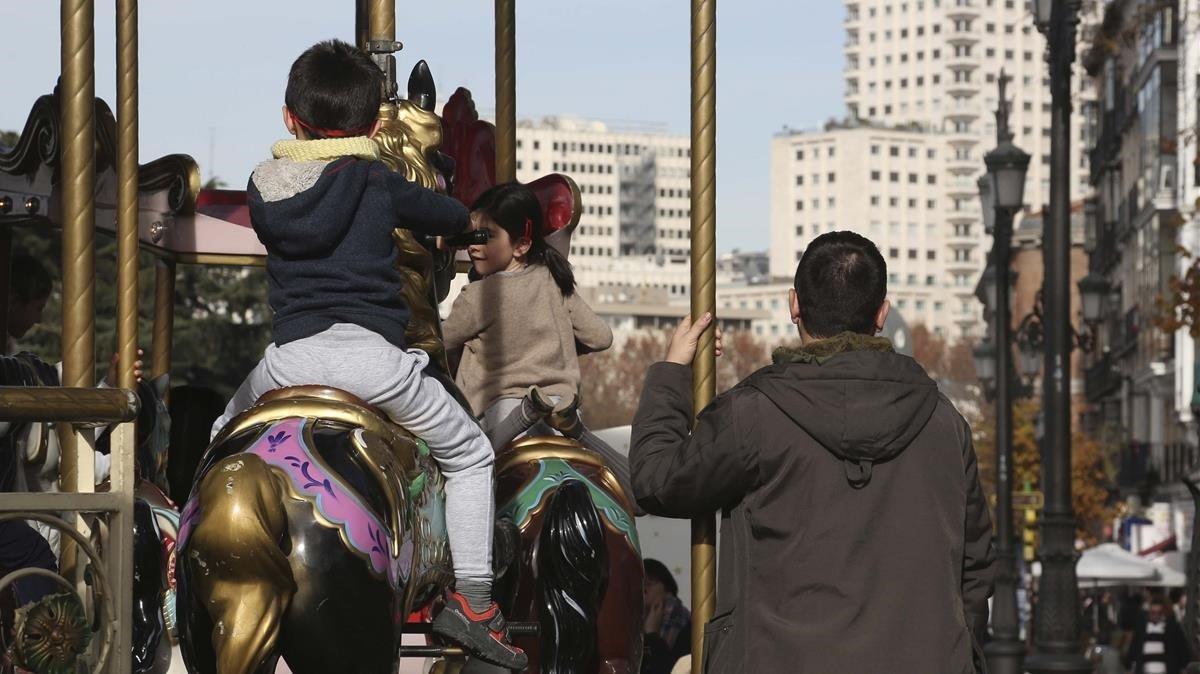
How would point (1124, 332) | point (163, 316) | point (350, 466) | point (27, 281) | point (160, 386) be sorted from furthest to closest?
1. point (1124, 332)
2. point (163, 316)
3. point (27, 281)
4. point (160, 386)
5. point (350, 466)

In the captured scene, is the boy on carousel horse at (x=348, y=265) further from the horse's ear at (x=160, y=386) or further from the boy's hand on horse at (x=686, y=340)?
the horse's ear at (x=160, y=386)

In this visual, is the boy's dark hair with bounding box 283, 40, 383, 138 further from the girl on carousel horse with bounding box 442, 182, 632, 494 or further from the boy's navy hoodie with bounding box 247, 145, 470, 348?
the girl on carousel horse with bounding box 442, 182, 632, 494

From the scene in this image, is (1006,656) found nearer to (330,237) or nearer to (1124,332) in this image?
(330,237)

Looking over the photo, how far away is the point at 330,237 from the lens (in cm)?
646

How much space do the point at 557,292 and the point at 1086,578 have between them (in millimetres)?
27878

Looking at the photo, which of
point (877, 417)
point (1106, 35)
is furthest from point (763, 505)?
point (1106, 35)

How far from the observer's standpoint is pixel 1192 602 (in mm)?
10766

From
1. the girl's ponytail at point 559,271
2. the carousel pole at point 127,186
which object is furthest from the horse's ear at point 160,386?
the girl's ponytail at point 559,271

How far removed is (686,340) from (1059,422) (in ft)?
50.7

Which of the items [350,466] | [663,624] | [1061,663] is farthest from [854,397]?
[1061,663]

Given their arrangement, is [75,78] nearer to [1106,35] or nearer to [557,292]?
[557,292]

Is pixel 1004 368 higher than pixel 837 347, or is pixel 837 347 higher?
pixel 837 347

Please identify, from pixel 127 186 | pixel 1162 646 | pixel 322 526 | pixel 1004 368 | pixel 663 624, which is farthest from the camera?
pixel 1004 368

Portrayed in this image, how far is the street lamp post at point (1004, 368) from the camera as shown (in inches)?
1016
